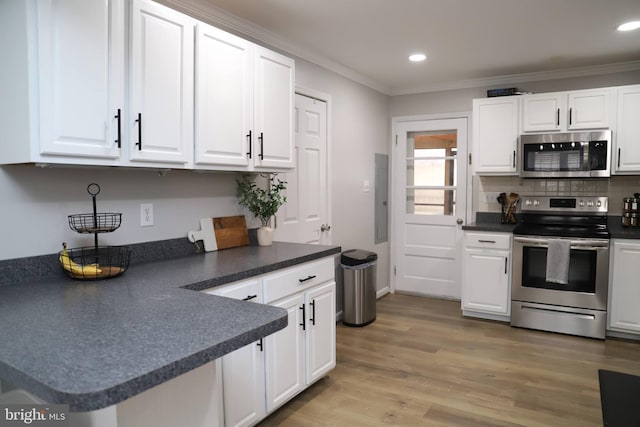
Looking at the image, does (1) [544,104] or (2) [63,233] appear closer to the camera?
(2) [63,233]

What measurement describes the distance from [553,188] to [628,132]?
0.82 meters

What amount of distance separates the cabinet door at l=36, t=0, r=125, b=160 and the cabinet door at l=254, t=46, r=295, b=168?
0.92m

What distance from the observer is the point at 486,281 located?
424 centimetres

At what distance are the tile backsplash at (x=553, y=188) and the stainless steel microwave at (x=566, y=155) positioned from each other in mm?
343

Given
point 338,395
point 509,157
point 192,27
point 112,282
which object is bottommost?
point 338,395

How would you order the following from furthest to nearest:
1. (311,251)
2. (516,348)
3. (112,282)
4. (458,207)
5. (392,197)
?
1. (392,197)
2. (458,207)
3. (516,348)
4. (311,251)
5. (112,282)

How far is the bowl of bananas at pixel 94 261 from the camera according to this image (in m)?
1.96

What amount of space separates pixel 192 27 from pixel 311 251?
1.43 metres

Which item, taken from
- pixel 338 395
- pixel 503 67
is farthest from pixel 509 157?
pixel 338 395

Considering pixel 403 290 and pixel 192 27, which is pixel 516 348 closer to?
pixel 403 290

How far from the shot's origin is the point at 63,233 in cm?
206

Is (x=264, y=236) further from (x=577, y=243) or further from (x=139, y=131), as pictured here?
(x=577, y=243)

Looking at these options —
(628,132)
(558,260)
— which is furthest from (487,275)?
(628,132)

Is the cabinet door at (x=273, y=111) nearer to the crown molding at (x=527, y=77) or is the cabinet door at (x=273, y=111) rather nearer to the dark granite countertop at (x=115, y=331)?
the dark granite countertop at (x=115, y=331)
